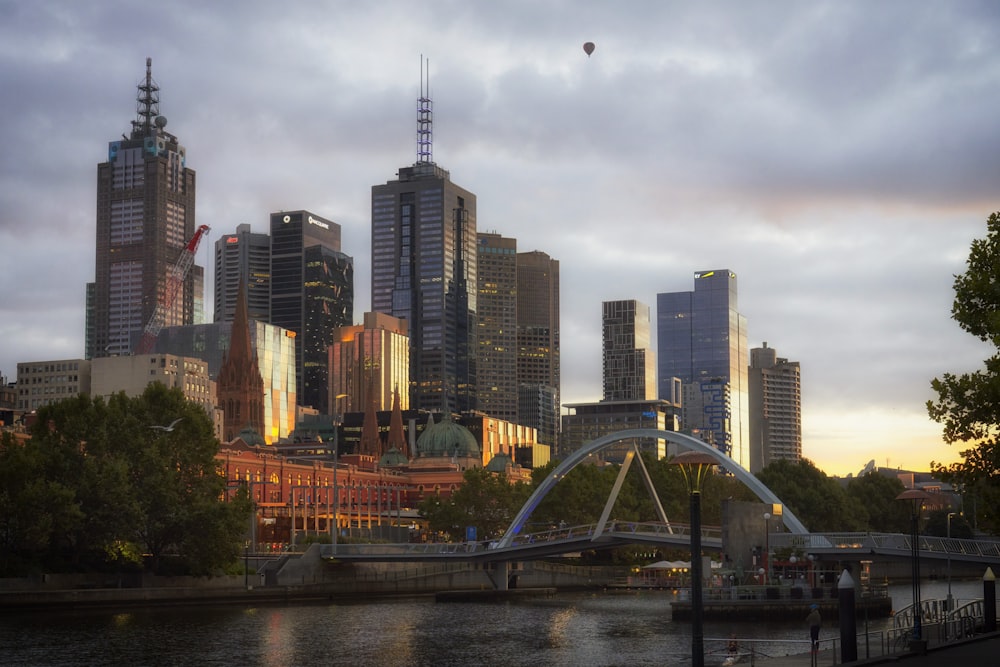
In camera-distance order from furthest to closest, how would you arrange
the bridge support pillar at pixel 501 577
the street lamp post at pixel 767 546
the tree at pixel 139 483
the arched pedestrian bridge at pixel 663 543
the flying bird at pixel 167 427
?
1. the bridge support pillar at pixel 501 577
2. the flying bird at pixel 167 427
3. the tree at pixel 139 483
4. the street lamp post at pixel 767 546
5. the arched pedestrian bridge at pixel 663 543

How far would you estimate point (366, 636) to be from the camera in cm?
8481

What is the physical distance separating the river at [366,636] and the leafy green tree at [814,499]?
249ft

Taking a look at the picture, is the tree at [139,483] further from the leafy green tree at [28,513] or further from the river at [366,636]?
the river at [366,636]

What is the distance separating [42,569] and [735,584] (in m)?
52.0

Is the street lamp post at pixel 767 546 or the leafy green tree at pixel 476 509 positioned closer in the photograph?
the street lamp post at pixel 767 546

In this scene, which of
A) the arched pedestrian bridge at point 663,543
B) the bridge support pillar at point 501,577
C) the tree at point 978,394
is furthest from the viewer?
the bridge support pillar at point 501,577

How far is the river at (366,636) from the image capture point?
71.3 meters

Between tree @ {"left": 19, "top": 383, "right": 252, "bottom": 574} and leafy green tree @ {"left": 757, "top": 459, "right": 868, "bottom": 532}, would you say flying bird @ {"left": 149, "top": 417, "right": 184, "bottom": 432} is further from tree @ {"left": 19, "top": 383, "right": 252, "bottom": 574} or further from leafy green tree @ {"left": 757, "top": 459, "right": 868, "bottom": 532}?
leafy green tree @ {"left": 757, "top": 459, "right": 868, "bottom": 532}

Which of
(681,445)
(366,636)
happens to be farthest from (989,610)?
(681,445)

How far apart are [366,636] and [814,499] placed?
11198 cm

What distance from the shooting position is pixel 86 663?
67562mm

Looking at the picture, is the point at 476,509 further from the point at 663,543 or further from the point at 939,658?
the point at 939,658

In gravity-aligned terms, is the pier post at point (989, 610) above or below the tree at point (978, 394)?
below

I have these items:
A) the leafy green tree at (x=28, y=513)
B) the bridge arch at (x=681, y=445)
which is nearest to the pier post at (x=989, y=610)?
the bridge arch at (x=681, y=445)
